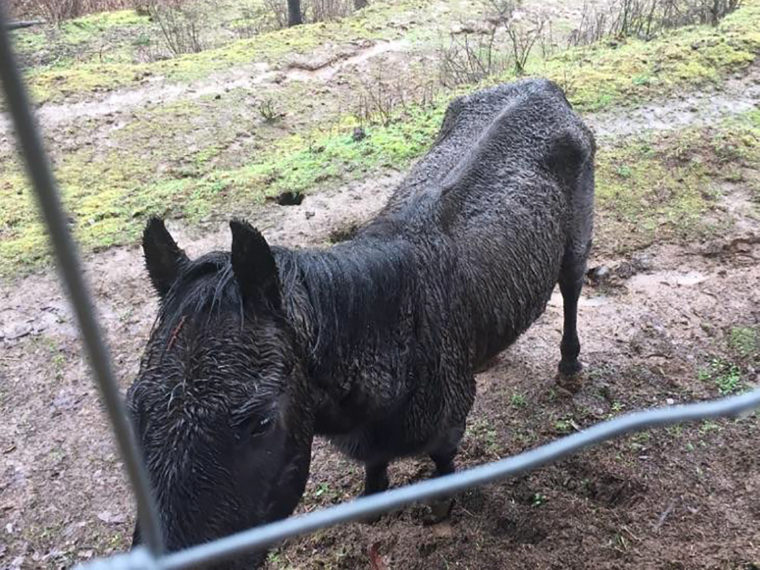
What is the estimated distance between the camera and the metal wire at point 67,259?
634mm

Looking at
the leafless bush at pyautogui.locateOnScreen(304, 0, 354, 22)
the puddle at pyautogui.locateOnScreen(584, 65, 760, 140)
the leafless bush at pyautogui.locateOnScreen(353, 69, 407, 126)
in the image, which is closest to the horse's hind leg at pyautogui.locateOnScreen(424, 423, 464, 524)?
the puddle at pyautogui.locateOnScreen(584, 65, 760, 140)

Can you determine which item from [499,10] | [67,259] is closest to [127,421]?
[67,259]

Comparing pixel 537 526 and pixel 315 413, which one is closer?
pixel 315 413

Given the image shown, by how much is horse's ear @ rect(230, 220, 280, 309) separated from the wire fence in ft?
4.86

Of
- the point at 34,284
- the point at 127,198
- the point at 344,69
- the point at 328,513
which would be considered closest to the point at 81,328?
the point at 328,513

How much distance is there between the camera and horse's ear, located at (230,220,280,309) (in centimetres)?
244

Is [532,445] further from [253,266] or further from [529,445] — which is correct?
[253,266]

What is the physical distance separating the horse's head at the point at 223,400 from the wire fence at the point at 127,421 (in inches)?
51.2

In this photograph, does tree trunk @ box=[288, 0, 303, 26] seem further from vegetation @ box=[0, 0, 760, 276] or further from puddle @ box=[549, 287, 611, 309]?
puddle @ box=[549, 287, 611, 309]

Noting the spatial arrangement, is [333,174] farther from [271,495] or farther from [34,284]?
[271,495]

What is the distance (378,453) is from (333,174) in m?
4.81

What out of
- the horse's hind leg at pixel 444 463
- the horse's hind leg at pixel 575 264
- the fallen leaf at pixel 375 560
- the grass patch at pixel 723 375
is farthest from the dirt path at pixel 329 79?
the fallen leaf at pixel 375 560

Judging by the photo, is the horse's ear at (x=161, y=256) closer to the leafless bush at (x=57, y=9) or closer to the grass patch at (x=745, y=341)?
the grass patch at (x=745, y=341)

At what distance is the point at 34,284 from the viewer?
651 cm
